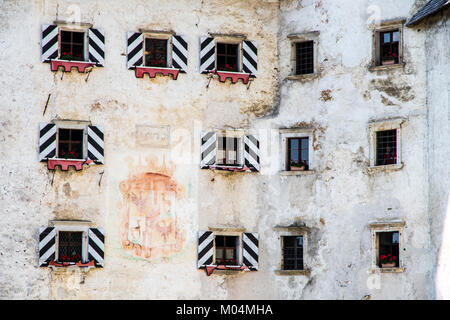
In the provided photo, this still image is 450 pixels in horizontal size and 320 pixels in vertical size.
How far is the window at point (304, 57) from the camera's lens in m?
40.8

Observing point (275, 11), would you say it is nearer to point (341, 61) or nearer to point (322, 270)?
point (341, 61)

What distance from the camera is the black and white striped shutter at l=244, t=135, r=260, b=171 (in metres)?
40.4

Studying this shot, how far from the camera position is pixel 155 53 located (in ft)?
132

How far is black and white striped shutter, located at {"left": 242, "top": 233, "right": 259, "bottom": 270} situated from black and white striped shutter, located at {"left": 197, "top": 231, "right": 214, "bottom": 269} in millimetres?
1037

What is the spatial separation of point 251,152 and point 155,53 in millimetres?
4406

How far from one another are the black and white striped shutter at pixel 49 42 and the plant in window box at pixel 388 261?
11.8 meters

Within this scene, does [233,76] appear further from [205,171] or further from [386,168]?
[386,168]

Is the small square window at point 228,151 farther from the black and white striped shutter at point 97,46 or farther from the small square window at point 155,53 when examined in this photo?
the black and white striped shutter at point 97,46

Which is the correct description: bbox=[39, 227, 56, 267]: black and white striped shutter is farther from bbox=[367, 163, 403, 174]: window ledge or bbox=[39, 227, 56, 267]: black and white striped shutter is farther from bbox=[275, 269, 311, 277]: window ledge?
bbox=[367, 163, 403, 174]: window ledge

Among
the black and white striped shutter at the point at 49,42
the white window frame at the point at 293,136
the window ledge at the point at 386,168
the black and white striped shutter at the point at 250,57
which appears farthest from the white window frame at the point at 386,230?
the black and white striped shutter at the point at 49,42

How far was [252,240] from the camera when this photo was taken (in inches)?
1572

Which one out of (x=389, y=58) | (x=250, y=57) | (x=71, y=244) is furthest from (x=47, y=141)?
(x=389, y=58)
